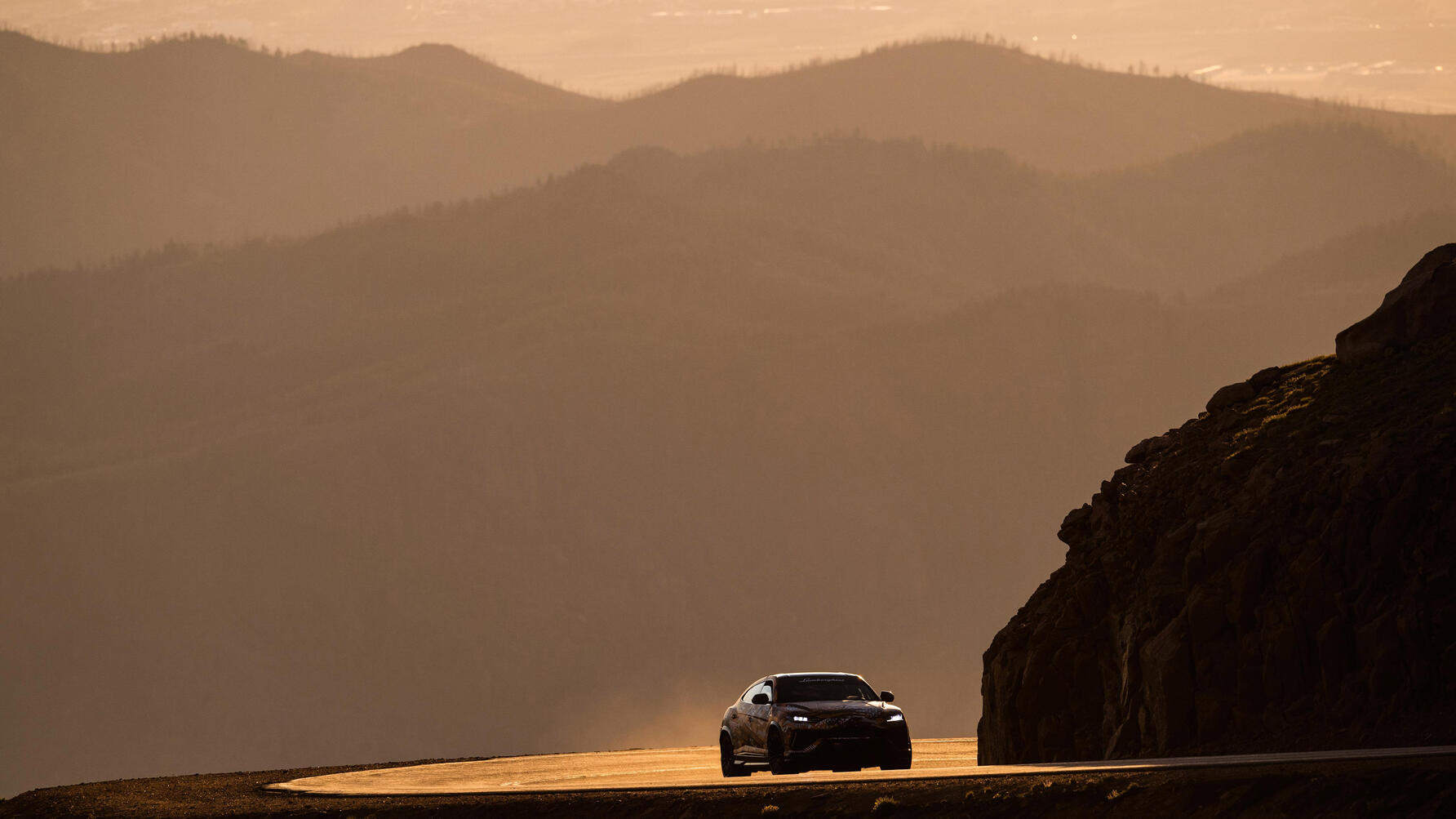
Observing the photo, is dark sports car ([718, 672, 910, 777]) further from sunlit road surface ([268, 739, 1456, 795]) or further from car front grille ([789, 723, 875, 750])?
sunlit road surface ([268, 739, 1456, 795])

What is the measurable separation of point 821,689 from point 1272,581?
8.35 metres

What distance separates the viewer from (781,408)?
652 feet

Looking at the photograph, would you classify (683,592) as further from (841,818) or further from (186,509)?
(841,818)

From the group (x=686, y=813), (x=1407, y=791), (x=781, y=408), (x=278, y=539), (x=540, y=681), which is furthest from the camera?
(x=781, y=408)

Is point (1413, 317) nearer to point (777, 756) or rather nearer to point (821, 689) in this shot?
point (821, 689)

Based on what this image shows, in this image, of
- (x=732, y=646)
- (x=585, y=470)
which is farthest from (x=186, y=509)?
(x=732, y=646)

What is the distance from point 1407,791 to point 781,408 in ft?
578

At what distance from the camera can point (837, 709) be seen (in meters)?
32.2

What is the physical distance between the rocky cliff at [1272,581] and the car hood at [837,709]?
564 cm

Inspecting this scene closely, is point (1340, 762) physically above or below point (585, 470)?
below

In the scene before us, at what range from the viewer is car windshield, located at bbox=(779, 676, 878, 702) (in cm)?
3294

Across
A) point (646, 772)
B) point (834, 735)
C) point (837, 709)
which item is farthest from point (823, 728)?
point (646, 772)

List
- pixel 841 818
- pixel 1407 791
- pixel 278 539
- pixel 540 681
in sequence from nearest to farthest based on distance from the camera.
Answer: pixel 1407 791 < pixel 841 818 < pixel 540 681 < pixel 278 539

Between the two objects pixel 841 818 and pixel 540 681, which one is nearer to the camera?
pixel 841 818
